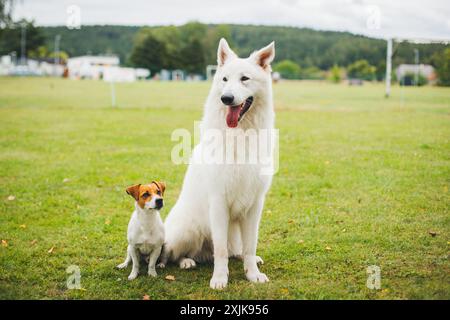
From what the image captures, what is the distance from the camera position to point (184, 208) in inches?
188

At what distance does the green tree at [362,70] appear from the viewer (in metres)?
38.2

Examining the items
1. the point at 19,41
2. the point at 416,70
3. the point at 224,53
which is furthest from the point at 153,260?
the point at 19,41

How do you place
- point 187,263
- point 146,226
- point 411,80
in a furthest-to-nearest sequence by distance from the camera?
point 411,80, point 187,263, point 146,226

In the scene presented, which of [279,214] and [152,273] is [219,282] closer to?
[152,273]

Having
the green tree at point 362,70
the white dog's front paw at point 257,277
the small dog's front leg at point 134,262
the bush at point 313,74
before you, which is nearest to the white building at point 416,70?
the green tree at point 362,70

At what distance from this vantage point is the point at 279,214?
6766mm

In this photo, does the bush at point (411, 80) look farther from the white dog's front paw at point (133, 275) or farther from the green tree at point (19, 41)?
the green tree at point (19, 41)

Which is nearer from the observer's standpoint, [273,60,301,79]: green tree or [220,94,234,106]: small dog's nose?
[220,94,234,106]: small dog's nose


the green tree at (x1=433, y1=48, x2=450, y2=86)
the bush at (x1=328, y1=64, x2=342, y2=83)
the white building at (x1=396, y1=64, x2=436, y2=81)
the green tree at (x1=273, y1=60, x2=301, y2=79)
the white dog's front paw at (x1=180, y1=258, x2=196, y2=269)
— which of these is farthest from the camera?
the green tree at (x1=273, y1=60, x2=301, y2=79)

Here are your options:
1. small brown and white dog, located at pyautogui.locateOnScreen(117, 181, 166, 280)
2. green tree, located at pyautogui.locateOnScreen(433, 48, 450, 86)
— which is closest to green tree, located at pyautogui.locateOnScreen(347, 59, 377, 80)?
green tree, located at pyautogui.locateOnScreen(433, 48, 450, 86)

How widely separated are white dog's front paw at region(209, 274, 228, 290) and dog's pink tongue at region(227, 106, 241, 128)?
149cm

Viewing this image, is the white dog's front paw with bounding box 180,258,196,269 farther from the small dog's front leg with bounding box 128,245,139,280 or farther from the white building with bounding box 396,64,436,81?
the white building with bounding box 396,64,436,81

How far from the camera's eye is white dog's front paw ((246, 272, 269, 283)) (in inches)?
175

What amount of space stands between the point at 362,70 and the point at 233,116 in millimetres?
40380
